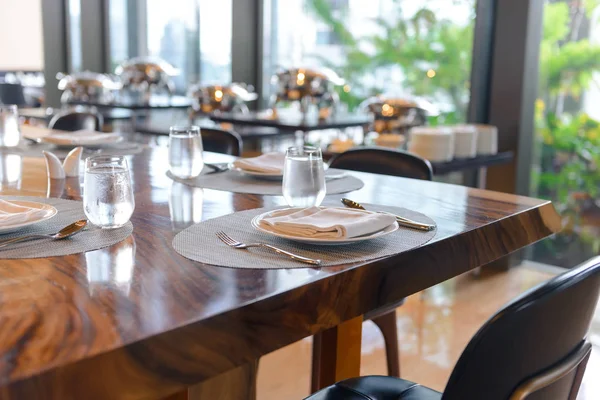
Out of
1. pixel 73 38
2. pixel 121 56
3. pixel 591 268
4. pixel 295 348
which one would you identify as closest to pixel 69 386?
pixel 591 268

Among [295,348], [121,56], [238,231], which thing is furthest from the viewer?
[121,56]

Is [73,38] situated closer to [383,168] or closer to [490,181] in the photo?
[490,181]

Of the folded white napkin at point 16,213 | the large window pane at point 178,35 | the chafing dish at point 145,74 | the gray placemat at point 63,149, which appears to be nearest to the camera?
the folded white napkin at point 16,213

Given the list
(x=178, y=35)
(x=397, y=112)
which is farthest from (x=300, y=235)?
(x=178, y=35)

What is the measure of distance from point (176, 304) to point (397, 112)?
2.33 m

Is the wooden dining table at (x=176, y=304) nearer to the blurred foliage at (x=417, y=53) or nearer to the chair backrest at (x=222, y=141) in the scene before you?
the chair backrest at (x=222, y=141)

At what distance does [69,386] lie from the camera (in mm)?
632

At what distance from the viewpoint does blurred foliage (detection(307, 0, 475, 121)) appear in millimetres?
3514

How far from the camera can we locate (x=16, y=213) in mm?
1057

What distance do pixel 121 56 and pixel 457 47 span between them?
395 cm

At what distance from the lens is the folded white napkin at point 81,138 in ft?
6.58

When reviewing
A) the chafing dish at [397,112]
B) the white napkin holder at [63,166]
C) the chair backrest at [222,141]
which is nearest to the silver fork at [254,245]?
the white napkin holder at [63,166]

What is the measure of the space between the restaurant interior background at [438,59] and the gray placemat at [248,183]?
1964 mm

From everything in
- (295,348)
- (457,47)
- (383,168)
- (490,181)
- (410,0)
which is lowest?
(295,348)
